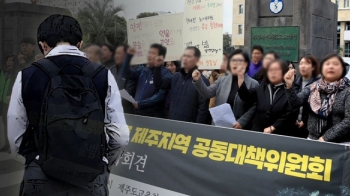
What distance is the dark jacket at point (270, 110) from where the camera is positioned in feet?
9.52

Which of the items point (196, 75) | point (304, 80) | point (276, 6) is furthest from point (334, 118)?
point (196, 75)

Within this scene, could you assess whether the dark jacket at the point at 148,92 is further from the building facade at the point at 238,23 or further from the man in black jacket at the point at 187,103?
the building facade at the point at 238,23

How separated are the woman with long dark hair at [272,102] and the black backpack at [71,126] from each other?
4.41ft

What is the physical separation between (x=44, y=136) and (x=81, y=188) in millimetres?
280

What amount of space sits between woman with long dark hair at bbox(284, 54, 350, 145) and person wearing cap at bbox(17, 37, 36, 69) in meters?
1.54

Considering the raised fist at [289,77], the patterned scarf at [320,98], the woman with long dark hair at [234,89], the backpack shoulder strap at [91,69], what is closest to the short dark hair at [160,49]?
the backpack shoulder strap at [91,69]

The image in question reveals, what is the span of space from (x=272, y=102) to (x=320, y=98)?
30 centimetres

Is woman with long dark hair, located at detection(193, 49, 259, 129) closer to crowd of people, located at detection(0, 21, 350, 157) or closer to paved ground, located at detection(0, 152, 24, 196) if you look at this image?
crowd of people, located at detection(0, 21, 350, 157)

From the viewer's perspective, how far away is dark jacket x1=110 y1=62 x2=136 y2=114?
205 cm

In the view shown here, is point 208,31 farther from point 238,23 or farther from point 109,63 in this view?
point 109,63

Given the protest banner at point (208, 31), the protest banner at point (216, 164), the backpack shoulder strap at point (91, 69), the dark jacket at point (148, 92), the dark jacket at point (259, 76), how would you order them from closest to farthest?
the backpack shoulder strap at point (91, 69)
the dark jacket at point (148, 92)
the protest banner at point (216, 164)
the protest banner at point (208, 31)
the dark jacket at point (259, 76)

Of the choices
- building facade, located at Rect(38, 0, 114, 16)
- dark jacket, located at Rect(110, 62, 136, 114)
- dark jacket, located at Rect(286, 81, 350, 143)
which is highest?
building facade, located at Rect(38, 0, 114, 16)

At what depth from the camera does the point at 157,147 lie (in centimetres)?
327

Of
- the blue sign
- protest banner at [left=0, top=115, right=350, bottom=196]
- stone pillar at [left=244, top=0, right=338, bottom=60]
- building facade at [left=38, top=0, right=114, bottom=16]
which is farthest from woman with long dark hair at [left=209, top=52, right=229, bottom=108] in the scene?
building facade at [left=38, top=0, right=114, bottom=16]
